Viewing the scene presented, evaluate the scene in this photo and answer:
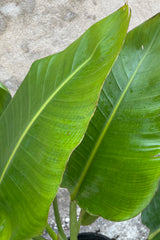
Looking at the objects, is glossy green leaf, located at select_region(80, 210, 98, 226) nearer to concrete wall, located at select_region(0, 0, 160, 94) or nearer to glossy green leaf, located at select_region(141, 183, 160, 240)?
glossy green leaf, located at select_region(141, 183, 160, 240)

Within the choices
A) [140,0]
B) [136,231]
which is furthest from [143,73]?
[140,0]

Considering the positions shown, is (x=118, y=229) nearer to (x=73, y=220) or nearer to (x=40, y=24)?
(x=73, y=220)

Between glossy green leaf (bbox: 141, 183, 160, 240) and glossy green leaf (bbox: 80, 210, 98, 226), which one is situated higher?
glossy green leaf (bbox: 80, 210, 98, 226)

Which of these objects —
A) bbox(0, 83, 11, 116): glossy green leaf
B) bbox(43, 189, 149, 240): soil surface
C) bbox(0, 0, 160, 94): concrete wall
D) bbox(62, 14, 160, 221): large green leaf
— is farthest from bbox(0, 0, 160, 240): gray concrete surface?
bbox(62, 14, 160, 221): large green leaf

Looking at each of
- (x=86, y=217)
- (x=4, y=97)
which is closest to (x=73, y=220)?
(x=86, y=217)

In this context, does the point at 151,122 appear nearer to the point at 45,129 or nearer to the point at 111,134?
the point at 111,134

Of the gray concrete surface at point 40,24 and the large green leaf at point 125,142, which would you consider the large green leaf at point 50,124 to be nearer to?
the large green leaf at point 125,142

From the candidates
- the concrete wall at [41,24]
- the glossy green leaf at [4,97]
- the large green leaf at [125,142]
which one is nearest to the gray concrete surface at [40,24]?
the concrete wall at [41,24]
